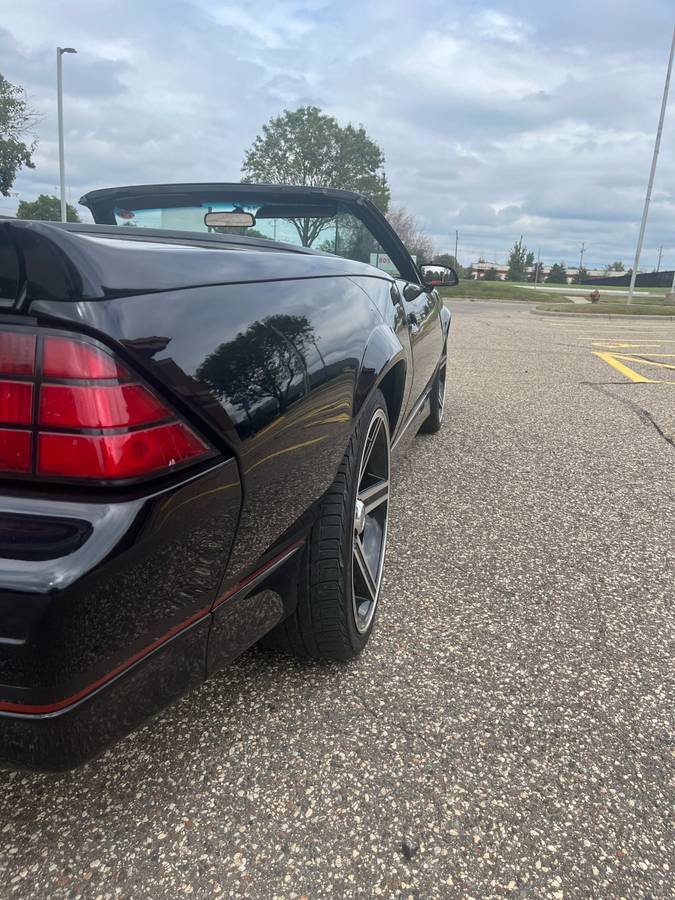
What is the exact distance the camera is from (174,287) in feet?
3.59

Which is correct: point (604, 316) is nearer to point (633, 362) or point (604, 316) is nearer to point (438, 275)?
point (633, 362)

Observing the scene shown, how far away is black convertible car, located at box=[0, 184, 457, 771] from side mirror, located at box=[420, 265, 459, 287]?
2.30m

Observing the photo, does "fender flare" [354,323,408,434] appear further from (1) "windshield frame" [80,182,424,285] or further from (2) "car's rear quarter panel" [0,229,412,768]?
(1) "windshield frame" [80,182,424,285]

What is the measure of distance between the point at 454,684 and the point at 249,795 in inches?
25.9

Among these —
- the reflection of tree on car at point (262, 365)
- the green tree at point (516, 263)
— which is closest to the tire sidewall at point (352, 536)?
the reflection of tree on car at point (262, 365)

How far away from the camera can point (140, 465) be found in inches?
39.9

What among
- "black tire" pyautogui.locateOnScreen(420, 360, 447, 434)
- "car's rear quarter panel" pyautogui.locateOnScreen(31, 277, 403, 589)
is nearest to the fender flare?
"car's rear quarter panel" pyautogui.locateOnScreen(31, 277, 403, 589)

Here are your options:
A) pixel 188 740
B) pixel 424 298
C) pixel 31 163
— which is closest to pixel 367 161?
pixel 31 163

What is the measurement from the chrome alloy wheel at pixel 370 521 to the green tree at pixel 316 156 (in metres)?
18.3

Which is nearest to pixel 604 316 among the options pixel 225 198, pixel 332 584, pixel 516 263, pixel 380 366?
pixel 225 198

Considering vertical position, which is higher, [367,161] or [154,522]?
[367,161]

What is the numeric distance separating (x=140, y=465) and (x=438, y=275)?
3114 millimetres

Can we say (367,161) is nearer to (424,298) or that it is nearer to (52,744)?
(424,298)

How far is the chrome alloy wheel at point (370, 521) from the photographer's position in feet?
6.32
